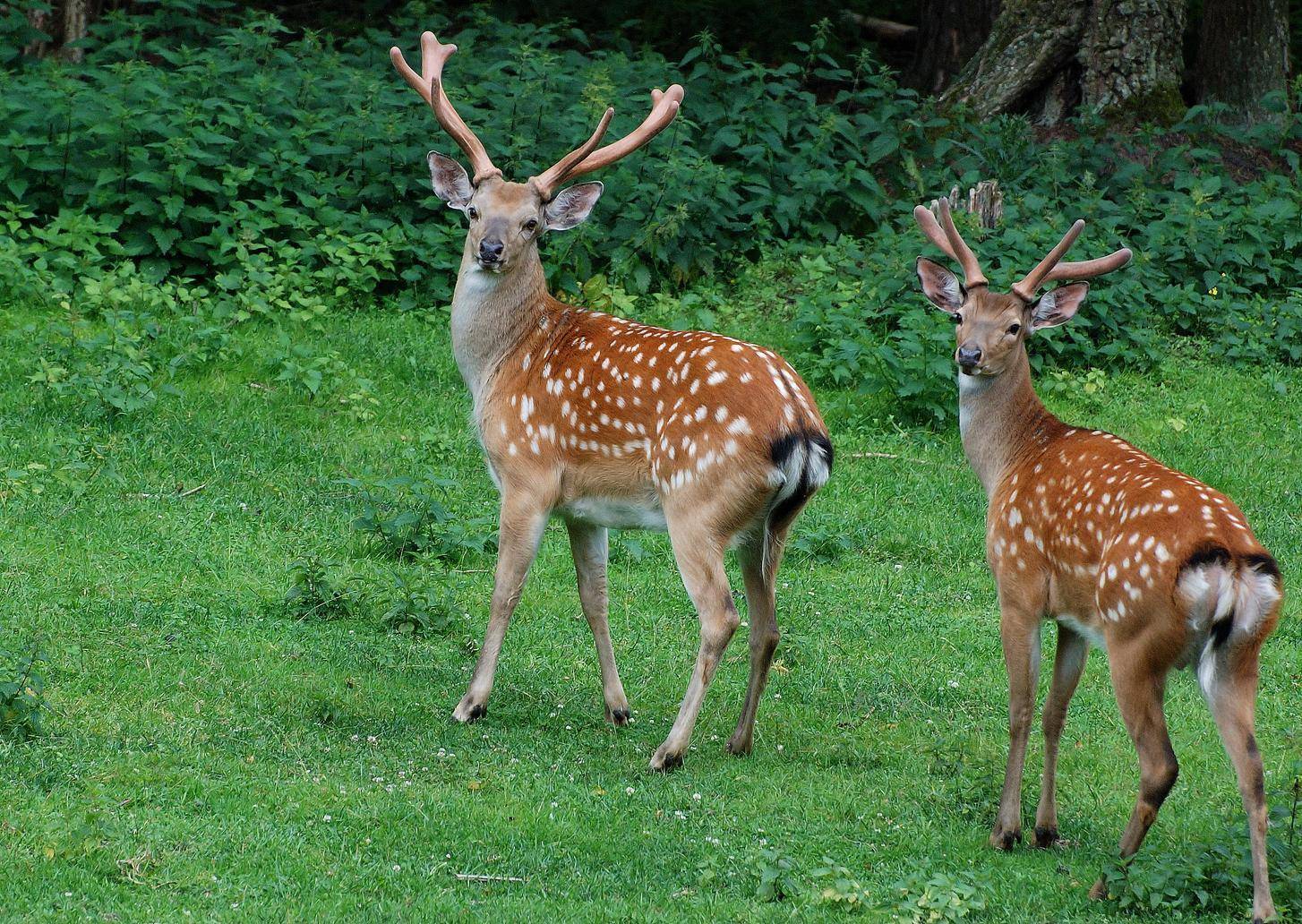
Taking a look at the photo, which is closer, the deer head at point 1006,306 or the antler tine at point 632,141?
the deer head at point 1006,306

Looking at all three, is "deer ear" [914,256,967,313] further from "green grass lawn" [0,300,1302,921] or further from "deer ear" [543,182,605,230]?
"green grass lawn" [0,300,1302,921]

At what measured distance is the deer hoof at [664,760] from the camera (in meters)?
6.17

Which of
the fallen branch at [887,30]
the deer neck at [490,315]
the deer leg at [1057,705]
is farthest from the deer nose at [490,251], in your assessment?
the fallen branch at [887,30]

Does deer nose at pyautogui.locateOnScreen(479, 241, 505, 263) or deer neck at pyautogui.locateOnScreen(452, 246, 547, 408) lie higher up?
deer nose at pyautogui.locateOnScreen(479, 241, 505, 263)

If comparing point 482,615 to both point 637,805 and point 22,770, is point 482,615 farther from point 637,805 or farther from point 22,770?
point 22,770

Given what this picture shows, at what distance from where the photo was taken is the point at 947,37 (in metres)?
15.6

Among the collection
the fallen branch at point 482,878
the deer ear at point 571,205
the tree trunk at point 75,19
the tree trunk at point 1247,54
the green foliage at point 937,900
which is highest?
the tree trunk at point 1247,54

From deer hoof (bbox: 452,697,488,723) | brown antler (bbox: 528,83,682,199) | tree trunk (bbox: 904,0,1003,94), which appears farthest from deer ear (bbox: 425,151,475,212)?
tree trunk (bbox: 904,0,1003,94)

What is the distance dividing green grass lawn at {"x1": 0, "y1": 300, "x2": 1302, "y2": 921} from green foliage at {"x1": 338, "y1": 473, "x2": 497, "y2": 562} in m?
0.11

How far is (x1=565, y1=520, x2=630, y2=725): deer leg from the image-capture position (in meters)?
6.74

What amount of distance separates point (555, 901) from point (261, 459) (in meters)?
4.72

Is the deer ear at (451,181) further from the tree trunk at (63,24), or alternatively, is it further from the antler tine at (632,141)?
the tree trunk at (63,24)

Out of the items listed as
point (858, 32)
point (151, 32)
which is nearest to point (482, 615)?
point (151, 32)

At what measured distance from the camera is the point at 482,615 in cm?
765
